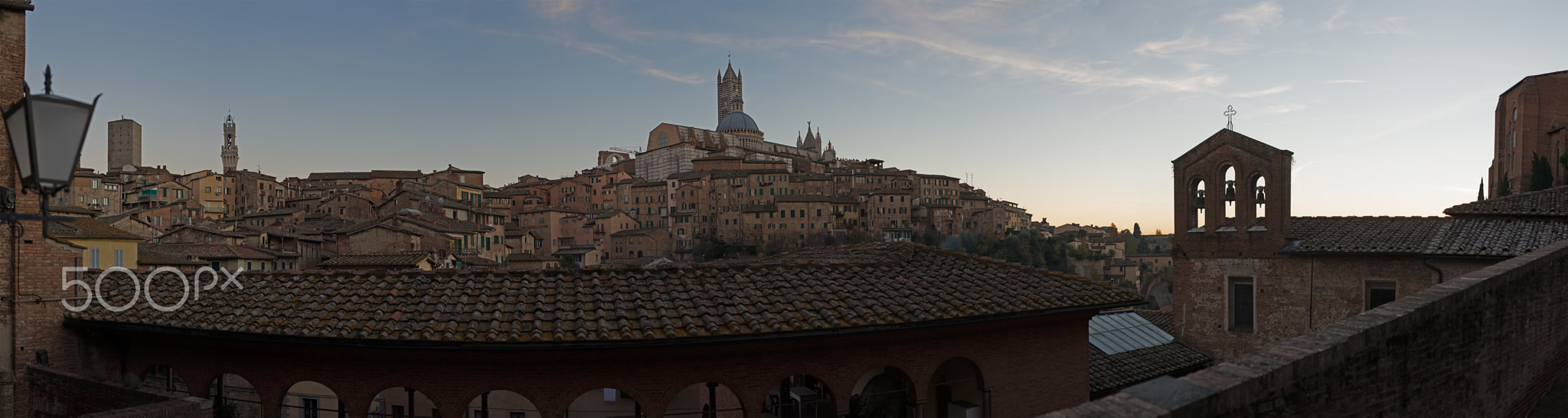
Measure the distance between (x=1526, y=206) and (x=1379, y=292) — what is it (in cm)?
399

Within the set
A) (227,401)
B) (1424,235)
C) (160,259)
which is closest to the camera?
(227,401)

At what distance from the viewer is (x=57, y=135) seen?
3.98 metres

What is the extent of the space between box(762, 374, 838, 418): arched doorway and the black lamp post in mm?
9263

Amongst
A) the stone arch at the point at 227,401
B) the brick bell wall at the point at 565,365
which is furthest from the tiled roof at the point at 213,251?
the brick bell wall at the point at 565,365

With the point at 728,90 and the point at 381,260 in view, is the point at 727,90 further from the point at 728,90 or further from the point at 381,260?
the point at 381,260

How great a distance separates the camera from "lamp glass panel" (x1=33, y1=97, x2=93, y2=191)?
3.88 metres

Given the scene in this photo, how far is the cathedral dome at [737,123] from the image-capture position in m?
119

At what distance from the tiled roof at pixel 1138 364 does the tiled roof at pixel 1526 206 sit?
7.27 meters

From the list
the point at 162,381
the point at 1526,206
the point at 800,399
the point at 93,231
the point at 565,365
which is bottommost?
the point at 800,399

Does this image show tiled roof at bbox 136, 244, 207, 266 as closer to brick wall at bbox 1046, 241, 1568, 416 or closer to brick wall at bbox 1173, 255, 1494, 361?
brick wall at bbox 1046, 241, 1568, 416

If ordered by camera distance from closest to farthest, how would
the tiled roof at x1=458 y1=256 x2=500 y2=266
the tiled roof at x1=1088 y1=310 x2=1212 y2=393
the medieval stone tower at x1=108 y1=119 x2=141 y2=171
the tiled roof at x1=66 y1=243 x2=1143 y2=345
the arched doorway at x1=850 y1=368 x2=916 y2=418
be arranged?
the tiled roof at x1=66 y1=243 x2=1143 y2=345 → the arched doorway at x1=850 y1=368 x2=916 y2=418 → the tiled roof at x1=1088 y1=310 x2=1212 y2=393 → the tiled roof at x1=458 y1=256 x2=500 y2=266 → the medieval stone tower at x1=108 y1=119 x2=141 y2=171

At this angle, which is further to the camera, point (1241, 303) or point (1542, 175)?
point (1542, 175)

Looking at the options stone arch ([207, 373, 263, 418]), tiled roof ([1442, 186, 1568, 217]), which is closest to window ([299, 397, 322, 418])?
stone arch ([207, 373, 263, 418])

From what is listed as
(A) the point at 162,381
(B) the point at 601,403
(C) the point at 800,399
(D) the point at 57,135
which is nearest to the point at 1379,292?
(C) the point at 800,399
